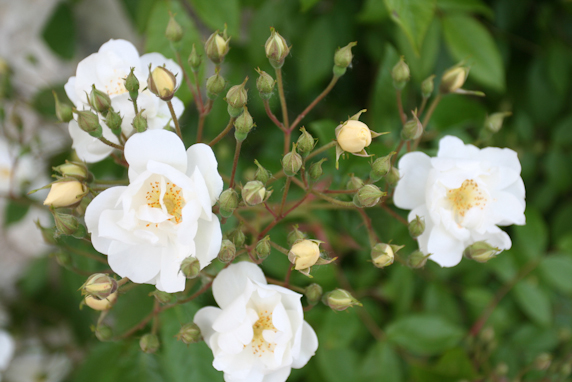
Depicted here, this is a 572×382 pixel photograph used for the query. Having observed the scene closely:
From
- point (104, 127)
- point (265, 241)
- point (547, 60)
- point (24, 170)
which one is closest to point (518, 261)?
point (547, 60)

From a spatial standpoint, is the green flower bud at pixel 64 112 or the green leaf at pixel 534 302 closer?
the green flower bud at pixel 64 112

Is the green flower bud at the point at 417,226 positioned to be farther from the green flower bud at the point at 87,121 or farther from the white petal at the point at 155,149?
the green flower bud at the point at 87,121

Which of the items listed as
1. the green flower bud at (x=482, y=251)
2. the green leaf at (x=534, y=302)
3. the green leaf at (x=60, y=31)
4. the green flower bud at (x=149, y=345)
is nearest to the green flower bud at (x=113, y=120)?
the green flower bud at (x=149, y=345)

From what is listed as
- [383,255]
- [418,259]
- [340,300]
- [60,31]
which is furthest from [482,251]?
[60,31]

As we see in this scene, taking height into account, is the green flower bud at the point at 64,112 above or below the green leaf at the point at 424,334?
above

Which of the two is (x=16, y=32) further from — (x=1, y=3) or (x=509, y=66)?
(x=509, y=66)

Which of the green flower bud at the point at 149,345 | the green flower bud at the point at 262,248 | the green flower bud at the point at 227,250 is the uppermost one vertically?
the green flower bud at the point at 227,250
